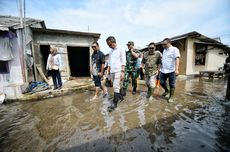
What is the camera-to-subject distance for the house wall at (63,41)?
7.68 metres

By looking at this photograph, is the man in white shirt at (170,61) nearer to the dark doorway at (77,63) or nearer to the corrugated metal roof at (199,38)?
the corrugated metal roof at (199,38)

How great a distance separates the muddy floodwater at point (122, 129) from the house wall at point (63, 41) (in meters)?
5.32

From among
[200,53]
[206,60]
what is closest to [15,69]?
[200,53]

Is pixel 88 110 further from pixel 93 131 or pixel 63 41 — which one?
pixel 63 41

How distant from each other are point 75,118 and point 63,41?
6818mm

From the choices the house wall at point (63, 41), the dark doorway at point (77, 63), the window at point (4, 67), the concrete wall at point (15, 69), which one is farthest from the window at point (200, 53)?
the window at point (4, 67)

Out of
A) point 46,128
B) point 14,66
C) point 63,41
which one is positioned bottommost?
point 46,128

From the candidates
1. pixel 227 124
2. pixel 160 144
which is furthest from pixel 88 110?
pixel 227 124

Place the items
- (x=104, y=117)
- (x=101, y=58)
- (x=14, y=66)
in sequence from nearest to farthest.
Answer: (x=104, y=117)
(x=101, y=58)
(x=14, y=66)

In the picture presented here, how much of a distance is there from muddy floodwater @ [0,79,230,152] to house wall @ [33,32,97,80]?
17.5ft

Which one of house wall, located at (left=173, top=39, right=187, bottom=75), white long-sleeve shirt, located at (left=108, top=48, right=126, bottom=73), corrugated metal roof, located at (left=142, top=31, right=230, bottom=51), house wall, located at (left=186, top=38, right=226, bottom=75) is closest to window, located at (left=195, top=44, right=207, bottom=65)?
house wall, located at (left=186, top=38, right=226, bottom=75)

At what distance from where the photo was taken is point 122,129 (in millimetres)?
2275

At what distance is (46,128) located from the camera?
8.09 feet

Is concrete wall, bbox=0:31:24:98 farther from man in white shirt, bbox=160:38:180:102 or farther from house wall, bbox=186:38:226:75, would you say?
house wall, bbox=186:38:226:75
